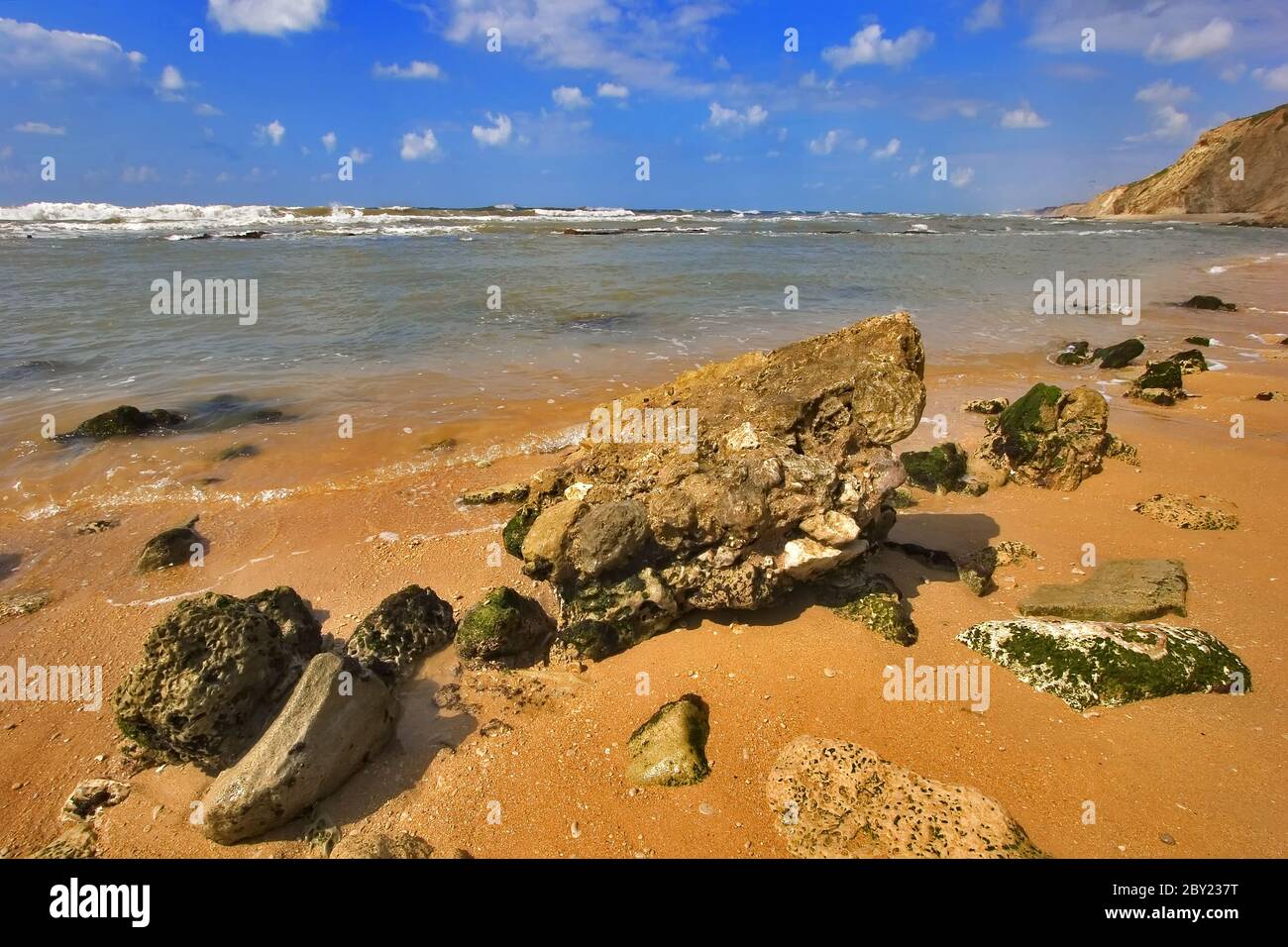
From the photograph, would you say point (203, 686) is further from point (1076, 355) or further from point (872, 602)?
point (1076, 355)

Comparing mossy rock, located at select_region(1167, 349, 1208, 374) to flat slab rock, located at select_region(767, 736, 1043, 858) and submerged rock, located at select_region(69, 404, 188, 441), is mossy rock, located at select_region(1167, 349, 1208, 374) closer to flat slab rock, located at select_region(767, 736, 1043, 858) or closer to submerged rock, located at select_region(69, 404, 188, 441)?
flat slab rock, located at select_region(767, 736, 1043, 858)

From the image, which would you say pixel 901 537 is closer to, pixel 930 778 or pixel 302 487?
pixel 930 778

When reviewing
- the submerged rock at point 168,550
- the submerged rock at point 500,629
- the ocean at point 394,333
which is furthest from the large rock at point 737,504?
the ocean at point 394,333

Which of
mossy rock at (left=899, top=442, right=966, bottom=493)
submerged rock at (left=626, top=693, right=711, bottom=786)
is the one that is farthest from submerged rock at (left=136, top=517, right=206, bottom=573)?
mossy rock at (left=899, top=442, right=966, bottom=493)

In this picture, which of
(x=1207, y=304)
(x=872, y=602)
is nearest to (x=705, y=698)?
(x=872, y=602)

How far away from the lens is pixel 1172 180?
78812 millimetres

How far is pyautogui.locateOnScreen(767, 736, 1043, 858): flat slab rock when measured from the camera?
3.15m

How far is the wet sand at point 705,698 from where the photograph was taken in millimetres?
3482

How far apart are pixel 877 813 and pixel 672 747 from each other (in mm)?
1188

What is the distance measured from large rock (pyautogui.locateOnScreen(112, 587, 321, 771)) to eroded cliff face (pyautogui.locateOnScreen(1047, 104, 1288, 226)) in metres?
88.5

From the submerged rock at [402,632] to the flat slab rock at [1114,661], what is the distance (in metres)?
4.13
